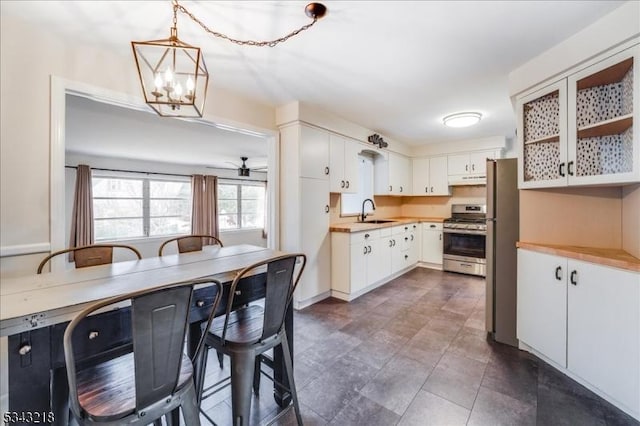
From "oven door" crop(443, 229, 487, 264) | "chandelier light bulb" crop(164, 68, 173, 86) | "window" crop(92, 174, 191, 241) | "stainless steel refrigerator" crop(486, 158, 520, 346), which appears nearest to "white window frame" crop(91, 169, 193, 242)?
"window" crop(92, 174, 191, 241)

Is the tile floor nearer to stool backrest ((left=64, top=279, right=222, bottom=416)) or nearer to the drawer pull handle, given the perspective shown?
stool backrest ((left=64, top=279, right=222, bottom=416))

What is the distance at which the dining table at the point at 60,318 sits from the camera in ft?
3.07

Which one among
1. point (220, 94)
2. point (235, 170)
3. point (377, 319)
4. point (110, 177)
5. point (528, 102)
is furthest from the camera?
point (235, 170)

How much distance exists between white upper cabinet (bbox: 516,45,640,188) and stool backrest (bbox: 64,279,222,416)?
8.00ft

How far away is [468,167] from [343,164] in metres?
2.60

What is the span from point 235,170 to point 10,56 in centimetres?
602

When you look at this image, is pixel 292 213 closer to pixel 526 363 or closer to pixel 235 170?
pixel 526 363

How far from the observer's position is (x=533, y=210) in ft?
7.69

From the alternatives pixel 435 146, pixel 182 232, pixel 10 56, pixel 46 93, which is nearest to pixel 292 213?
pixel 46 93

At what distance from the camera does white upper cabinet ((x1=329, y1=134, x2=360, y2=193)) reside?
373 cm

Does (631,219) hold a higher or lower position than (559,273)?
higher

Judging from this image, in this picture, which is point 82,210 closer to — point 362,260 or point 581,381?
point 362,260

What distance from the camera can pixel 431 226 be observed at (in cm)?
515

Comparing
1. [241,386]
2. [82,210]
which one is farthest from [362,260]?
[82,210]
